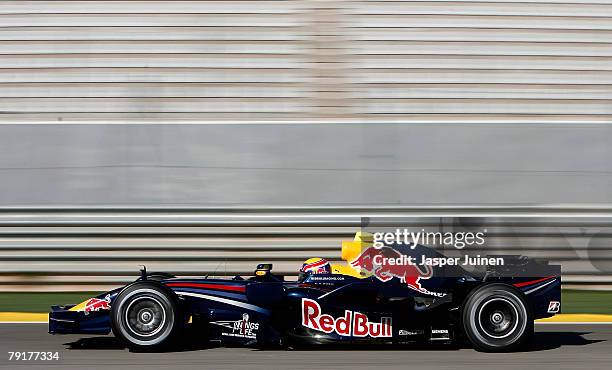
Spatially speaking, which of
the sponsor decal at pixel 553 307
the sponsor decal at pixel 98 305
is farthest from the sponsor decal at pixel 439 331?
the sponsor decal at pixel 98 305

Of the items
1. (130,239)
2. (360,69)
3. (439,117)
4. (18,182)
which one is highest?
(360,69)

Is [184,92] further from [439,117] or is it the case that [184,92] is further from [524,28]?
[524,28]

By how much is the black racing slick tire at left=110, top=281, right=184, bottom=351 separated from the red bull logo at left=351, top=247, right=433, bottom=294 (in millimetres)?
1576

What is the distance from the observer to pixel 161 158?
12.2 m

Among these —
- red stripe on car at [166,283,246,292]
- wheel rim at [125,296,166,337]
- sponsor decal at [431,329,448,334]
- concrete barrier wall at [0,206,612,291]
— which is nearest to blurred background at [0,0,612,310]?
concrete barrier wall at [0,206,612,291]

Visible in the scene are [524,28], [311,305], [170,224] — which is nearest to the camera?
[311,305]

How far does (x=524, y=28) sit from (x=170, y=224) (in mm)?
6044

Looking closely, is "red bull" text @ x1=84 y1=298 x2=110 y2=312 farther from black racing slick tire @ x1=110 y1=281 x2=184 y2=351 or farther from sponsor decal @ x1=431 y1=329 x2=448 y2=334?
sponsor decal @ x1=431 y1=329 x2=448 y2=334

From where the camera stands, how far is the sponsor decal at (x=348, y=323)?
662 centimetres

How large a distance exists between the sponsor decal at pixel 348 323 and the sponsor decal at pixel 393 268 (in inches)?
14.2

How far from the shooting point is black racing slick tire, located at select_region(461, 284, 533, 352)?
6664 mm

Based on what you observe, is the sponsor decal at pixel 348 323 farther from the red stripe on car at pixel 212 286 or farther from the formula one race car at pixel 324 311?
the red stripe on car at pixel 212 286

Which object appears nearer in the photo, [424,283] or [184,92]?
[424,283]

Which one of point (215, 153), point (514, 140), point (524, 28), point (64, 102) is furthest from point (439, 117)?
point (64, 102)
